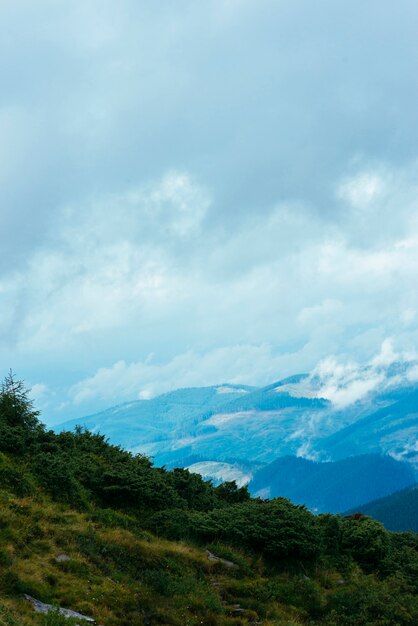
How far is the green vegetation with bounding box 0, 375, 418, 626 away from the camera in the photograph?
19438mm

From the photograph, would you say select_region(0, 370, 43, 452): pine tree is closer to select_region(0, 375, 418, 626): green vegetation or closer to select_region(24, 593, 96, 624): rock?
select_region(0, 375, 418, 626): green vegetation

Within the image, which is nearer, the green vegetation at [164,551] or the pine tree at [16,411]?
the green vegetation at [164,551]

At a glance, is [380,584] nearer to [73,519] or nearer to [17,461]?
[73,519]

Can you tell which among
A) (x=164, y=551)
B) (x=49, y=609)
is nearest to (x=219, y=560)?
(x=164, y=551)

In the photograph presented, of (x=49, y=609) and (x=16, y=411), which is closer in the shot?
(x=49, y=609)

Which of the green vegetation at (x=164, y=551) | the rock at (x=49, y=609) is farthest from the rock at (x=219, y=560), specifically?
the rock at (x=49, y=609)

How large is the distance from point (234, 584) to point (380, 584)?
7383mm

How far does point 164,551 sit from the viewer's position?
24.1 m

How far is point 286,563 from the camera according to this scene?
26719mm

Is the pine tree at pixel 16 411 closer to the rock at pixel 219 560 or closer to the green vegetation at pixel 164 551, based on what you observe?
the green vegetation at pixel 164 551

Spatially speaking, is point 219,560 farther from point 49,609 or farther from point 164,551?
point 49,609

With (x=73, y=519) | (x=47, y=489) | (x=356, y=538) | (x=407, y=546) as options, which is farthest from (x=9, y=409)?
(x=407, y=546)

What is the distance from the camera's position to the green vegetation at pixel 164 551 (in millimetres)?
19438

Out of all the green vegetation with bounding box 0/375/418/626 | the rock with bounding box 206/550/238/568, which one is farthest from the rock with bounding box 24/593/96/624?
the rock with bounding box 206/550/238/568
